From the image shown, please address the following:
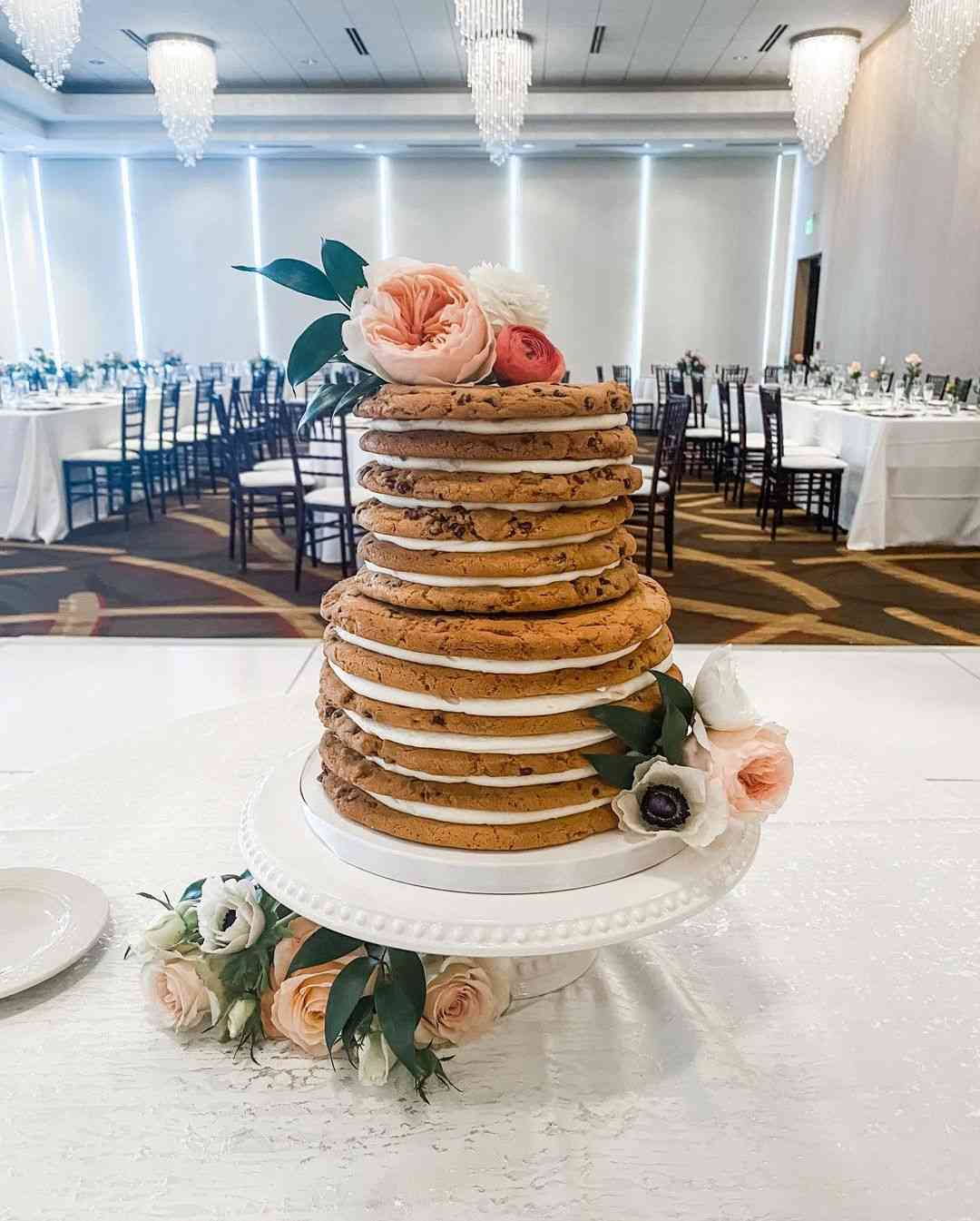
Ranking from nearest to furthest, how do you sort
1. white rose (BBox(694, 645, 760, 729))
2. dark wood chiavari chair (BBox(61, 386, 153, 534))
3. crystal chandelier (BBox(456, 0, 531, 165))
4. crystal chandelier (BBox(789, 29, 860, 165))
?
1. white rose (BBox(694, 645, 760, 729))
2. dark wood chiavari chair (BBox(61, 386, 153, 534))
3. crystal chandelier (BBox(456, 0, 531, 165))
4. crystal chandelier (BBox(789, 29, 860, 165))

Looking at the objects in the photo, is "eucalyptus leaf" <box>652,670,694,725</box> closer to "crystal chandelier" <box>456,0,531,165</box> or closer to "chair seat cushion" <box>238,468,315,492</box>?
"chair seat cushion" <box>238,468,315,492</box>

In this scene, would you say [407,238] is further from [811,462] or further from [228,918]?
[228,918]

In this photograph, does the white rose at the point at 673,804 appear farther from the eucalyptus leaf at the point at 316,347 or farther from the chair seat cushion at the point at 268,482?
the chair seat cushion at the point at 268,482

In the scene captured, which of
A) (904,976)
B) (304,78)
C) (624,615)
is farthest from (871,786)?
(304,78)

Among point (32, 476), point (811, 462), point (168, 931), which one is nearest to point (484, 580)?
point (168, 931)

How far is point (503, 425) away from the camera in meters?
0.93

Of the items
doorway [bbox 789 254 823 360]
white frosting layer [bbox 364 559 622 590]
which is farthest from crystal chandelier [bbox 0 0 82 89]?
doorway [bbox 789 254 823 360]

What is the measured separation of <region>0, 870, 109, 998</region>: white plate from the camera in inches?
40.4

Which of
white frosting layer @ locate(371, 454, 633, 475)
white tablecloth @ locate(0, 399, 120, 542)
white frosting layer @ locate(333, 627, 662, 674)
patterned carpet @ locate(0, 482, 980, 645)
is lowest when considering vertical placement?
patterned carpet @ locate(0, 482, 980, 645)

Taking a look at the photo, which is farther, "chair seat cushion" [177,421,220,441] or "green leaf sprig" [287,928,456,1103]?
"chair seat cushion" [177,421,220,441]

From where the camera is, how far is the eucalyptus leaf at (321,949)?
37.1 inches

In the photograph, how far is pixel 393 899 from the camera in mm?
897

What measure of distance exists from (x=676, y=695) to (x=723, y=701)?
0.05m

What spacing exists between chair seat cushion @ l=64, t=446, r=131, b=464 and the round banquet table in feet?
19.3
